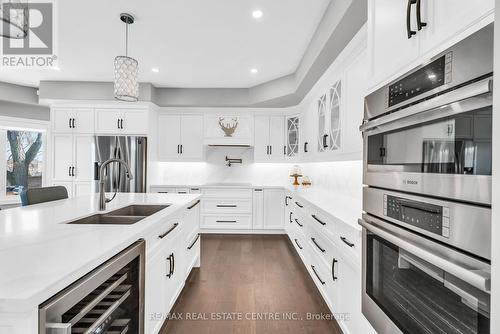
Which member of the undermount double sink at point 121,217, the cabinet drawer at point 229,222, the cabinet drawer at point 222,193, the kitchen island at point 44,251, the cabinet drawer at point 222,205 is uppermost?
the kitchen island at point 44,251

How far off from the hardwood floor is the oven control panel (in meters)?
1.49

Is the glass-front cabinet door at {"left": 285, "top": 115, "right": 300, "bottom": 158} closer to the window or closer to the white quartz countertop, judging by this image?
the white quartz countertop

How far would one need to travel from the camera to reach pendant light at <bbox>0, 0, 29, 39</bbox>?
158 centimetres

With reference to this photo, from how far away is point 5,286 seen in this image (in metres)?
0.73

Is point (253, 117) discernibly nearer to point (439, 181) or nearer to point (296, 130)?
point (296, 130)

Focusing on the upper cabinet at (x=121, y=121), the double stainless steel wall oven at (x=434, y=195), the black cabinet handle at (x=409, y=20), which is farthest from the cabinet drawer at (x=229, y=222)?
the black cabinet handle at (x=409, y=20)

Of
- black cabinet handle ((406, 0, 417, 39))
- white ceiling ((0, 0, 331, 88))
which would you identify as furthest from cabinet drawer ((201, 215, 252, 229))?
black cabinet handle ((406, 0, 417, 39))

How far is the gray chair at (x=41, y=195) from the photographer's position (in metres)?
2.26

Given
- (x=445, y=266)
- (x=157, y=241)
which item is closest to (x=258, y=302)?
(x=157, y=241)

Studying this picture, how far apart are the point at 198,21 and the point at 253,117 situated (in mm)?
2586

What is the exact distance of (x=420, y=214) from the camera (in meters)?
0.91

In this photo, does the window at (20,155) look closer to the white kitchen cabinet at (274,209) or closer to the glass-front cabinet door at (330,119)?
the white kitchen cabinet at (274,209)

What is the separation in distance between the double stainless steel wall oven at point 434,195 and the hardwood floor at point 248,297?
1169 millimetres

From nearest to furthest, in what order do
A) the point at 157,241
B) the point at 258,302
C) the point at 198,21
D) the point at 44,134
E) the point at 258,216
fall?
the point at 157,241 < the point at 258,302 < the point at 198,21 < the point at 258,216 < the point at 44,134
